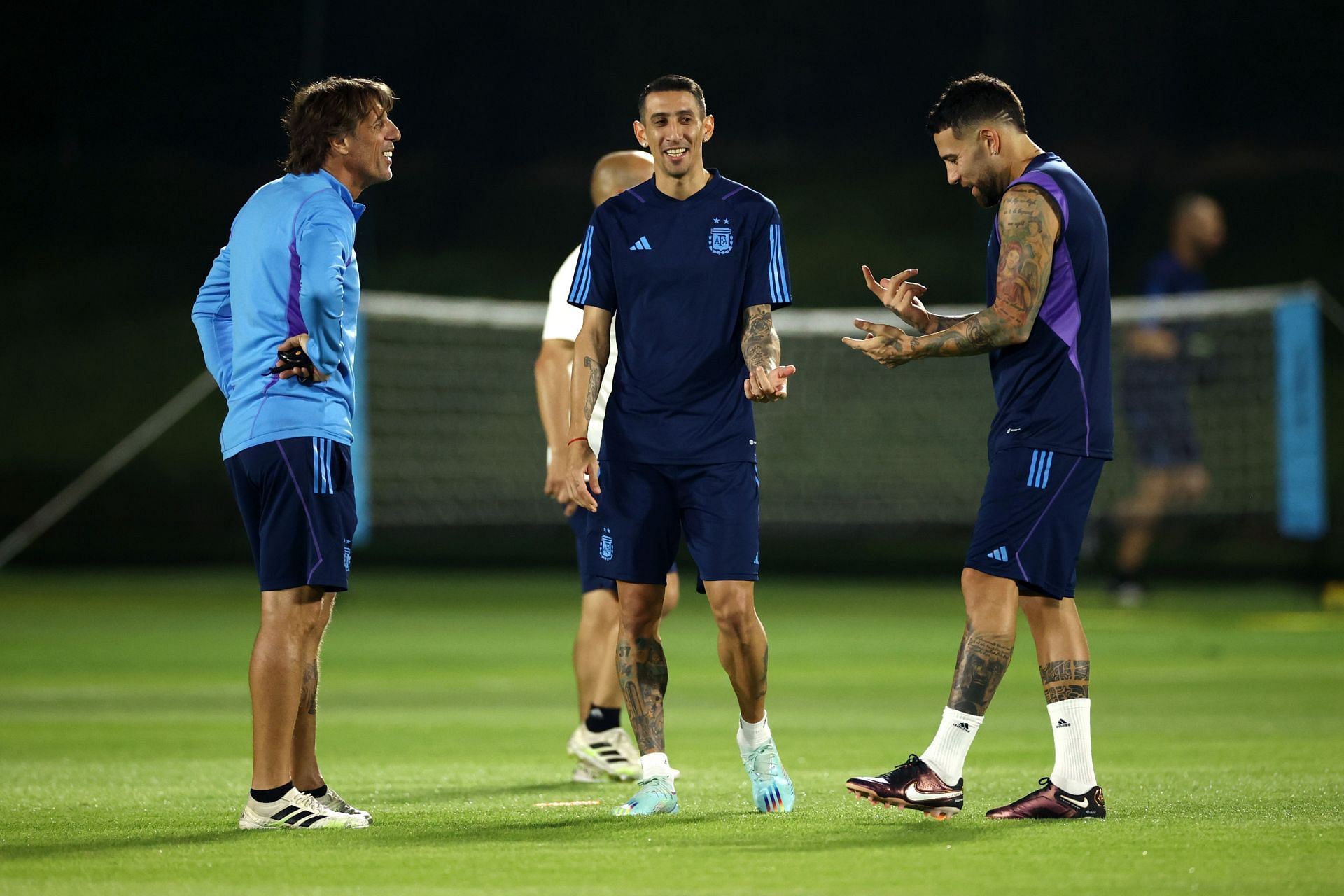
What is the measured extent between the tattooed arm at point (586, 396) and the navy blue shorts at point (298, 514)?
0.81m

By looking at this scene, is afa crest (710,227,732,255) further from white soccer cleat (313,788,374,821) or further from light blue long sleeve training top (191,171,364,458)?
white soccer cleat (313,788,374,821)

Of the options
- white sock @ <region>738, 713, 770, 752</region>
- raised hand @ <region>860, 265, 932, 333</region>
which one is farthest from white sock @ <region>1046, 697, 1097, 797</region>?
raised hand @ <region>860, 265, 932, 333</region>

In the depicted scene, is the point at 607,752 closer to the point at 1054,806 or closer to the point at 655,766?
the point at 655,766

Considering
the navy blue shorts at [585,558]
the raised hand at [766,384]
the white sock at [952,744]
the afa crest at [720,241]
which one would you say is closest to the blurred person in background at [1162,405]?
the navy blue shorts at [585,558]

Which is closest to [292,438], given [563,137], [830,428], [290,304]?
[290,304]

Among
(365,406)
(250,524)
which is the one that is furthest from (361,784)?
(365,406)

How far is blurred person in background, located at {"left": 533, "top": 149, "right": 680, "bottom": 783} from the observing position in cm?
676

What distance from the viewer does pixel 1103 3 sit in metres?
21.6

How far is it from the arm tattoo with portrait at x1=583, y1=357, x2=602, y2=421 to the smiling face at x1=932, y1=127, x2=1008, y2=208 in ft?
4.16

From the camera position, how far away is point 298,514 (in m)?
5.20

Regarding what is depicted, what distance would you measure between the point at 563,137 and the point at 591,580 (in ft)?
53.6

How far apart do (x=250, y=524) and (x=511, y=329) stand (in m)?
14.9

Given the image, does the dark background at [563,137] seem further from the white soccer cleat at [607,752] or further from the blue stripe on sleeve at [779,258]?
the blue stripe on sleeve at [779,258]

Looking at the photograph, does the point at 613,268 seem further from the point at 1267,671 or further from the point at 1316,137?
the point at 1316,137
